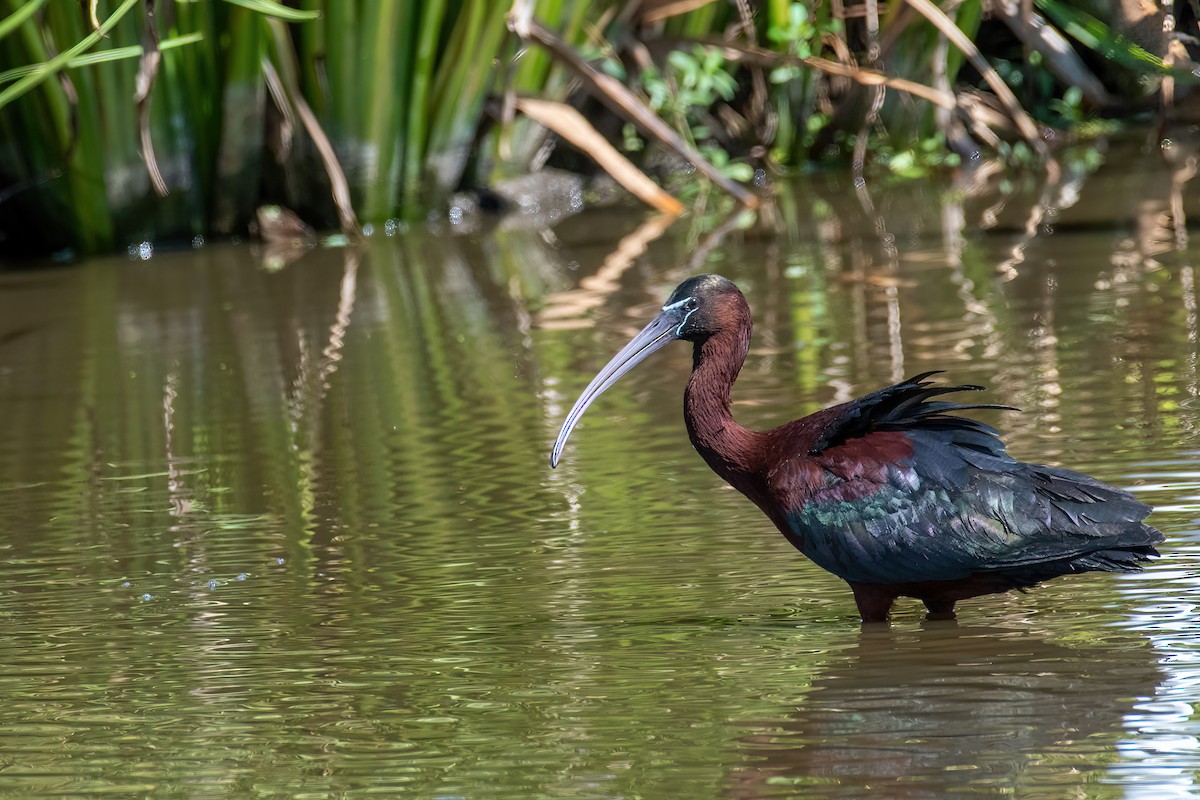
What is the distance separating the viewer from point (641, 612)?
15.6ft

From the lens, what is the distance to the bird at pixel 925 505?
4363 mm

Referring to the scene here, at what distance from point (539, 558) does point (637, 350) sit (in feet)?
2.28

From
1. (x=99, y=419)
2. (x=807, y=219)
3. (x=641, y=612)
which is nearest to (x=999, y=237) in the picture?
(x=807, y=219)

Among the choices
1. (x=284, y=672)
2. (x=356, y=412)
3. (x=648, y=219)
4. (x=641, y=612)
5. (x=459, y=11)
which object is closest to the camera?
(x=284, y=672)

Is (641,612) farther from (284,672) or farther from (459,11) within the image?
(459,11)

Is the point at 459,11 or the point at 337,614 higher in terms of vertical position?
the point at 459,11

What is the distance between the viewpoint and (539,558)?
531cm

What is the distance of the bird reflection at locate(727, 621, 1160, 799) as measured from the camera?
3539 mm

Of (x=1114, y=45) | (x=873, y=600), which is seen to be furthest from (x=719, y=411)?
(x=1114, y=45)

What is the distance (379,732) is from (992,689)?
1.36m

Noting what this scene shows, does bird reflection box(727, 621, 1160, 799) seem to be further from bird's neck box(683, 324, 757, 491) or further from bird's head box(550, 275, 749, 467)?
bird's head box(550, 275, 749, 467)

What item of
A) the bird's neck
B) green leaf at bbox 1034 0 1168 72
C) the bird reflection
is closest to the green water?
the bird reflection

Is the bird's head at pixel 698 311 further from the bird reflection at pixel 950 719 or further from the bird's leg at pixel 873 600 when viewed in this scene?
the bird reflection at pixel 950 719

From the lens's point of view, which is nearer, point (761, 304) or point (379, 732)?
point (379, 732)
